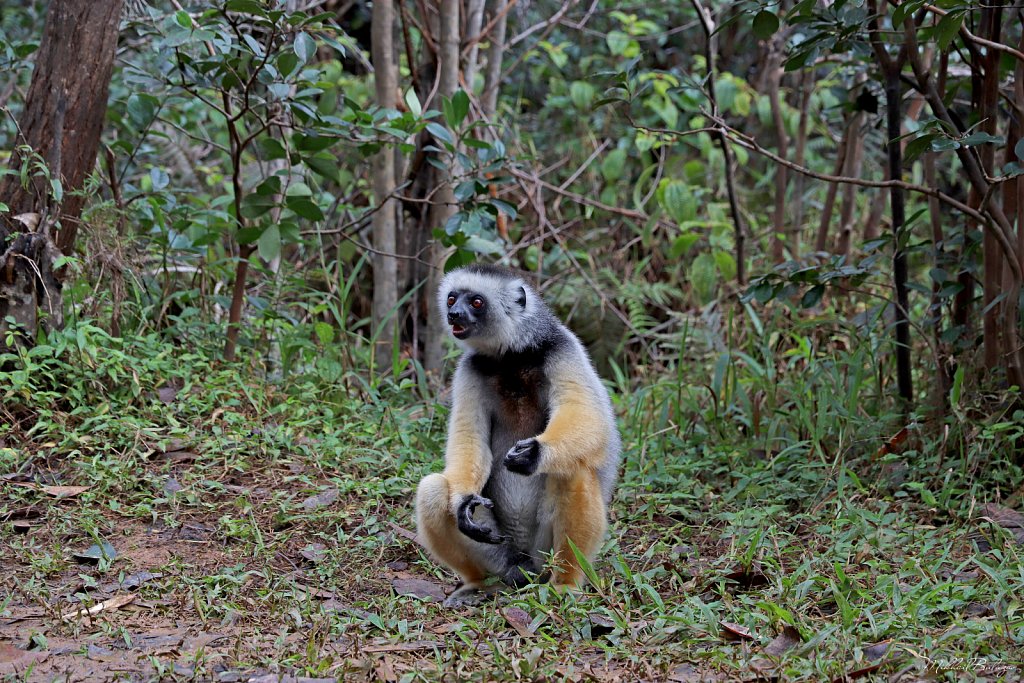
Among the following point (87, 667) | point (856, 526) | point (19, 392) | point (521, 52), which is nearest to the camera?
point (87, 667)

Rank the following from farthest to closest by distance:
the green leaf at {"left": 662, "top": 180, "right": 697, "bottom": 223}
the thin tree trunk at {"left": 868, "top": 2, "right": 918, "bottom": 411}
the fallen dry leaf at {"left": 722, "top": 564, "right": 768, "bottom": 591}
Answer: the green leaf at {"left": 662, "top": 180, "right": 697, "bottom": 223} < the thin tree trunk at {"left": 868, "top": 2, "right": 918, "bottom": 411} < the fallen dry leaf at {"left": 722, "top": 564, "right": 768, "bottom": 591}

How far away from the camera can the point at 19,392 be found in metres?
5.46

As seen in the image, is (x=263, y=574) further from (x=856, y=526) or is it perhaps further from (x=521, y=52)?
(x=521, y=52)

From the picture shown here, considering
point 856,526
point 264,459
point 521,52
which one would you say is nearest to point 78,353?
point 264,459

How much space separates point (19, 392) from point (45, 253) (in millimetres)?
840

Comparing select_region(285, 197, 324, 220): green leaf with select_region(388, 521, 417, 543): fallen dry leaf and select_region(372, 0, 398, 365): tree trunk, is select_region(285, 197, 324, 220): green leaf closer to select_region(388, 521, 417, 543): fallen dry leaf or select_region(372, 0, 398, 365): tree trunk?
select_region(372, 0, 398, 365): tree trunk

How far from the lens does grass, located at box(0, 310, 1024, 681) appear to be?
11.8 ft

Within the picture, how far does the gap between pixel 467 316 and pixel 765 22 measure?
2.34 meters

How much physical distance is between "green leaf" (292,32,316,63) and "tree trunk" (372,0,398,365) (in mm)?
1887

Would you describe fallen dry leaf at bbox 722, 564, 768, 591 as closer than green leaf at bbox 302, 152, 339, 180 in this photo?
Yes

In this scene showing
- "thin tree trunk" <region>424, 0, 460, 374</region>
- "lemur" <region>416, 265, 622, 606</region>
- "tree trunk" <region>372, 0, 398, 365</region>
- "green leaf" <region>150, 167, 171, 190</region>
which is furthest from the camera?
"tree trunk" <region>372, 0, 398, 365</region>

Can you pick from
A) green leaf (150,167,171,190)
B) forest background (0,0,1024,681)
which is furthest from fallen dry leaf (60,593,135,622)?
green leaf (150,167,171,190)

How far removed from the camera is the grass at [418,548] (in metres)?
3.60

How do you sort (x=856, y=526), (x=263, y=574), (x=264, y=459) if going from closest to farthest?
1. (x=263, y=574)
2. (x=856, y=526)
3. (x=264, y=459)
